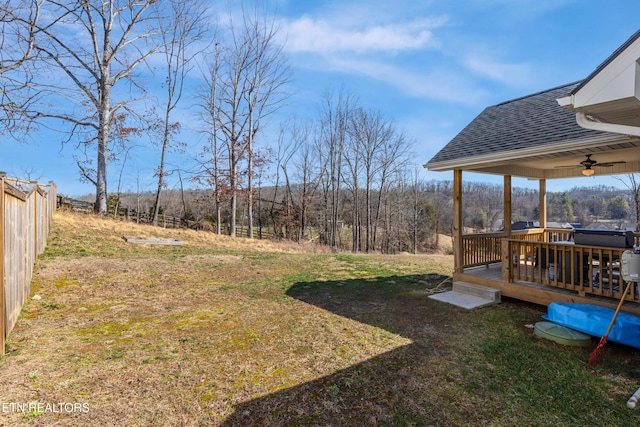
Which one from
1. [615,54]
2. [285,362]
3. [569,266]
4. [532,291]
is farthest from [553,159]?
[285,362]

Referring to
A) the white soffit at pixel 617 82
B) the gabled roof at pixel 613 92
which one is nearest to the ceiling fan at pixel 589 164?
the gabled roof at pixel 613 92

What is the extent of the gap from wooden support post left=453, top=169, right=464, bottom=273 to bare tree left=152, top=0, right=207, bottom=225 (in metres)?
16.6

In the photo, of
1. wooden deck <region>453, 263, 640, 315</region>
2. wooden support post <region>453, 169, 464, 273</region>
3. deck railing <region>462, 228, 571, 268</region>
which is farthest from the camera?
deck railing <region>462, 228, 571, 268</region>

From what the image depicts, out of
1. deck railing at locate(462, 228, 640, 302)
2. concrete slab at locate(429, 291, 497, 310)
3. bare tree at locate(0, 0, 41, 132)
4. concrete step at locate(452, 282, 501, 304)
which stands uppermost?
bare tree at locate(0, 0, 41, 132)

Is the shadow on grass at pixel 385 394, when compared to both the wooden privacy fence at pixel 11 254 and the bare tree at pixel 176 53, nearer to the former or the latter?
the wooden privacy fence at pixel 11 254

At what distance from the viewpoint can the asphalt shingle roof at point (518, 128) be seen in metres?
5.09

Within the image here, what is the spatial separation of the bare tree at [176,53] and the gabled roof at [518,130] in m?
16.6

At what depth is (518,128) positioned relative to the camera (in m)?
5.99

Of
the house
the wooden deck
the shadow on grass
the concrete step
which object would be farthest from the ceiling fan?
the shadow on grass

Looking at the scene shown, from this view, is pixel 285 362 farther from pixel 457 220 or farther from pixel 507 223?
pixel 507 223

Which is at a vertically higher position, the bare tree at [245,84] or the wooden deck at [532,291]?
the bare tree at [245,84]

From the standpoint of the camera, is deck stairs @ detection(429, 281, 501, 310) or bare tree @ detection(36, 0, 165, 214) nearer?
deck stairs @ detection(429, 281, 501, 310)

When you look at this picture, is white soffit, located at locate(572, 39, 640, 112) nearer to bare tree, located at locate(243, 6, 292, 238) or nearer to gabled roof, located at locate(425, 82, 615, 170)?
gabled roof, located at locate(425, 82, 615, 170)

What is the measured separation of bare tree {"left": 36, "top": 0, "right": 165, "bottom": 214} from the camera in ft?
46.0
